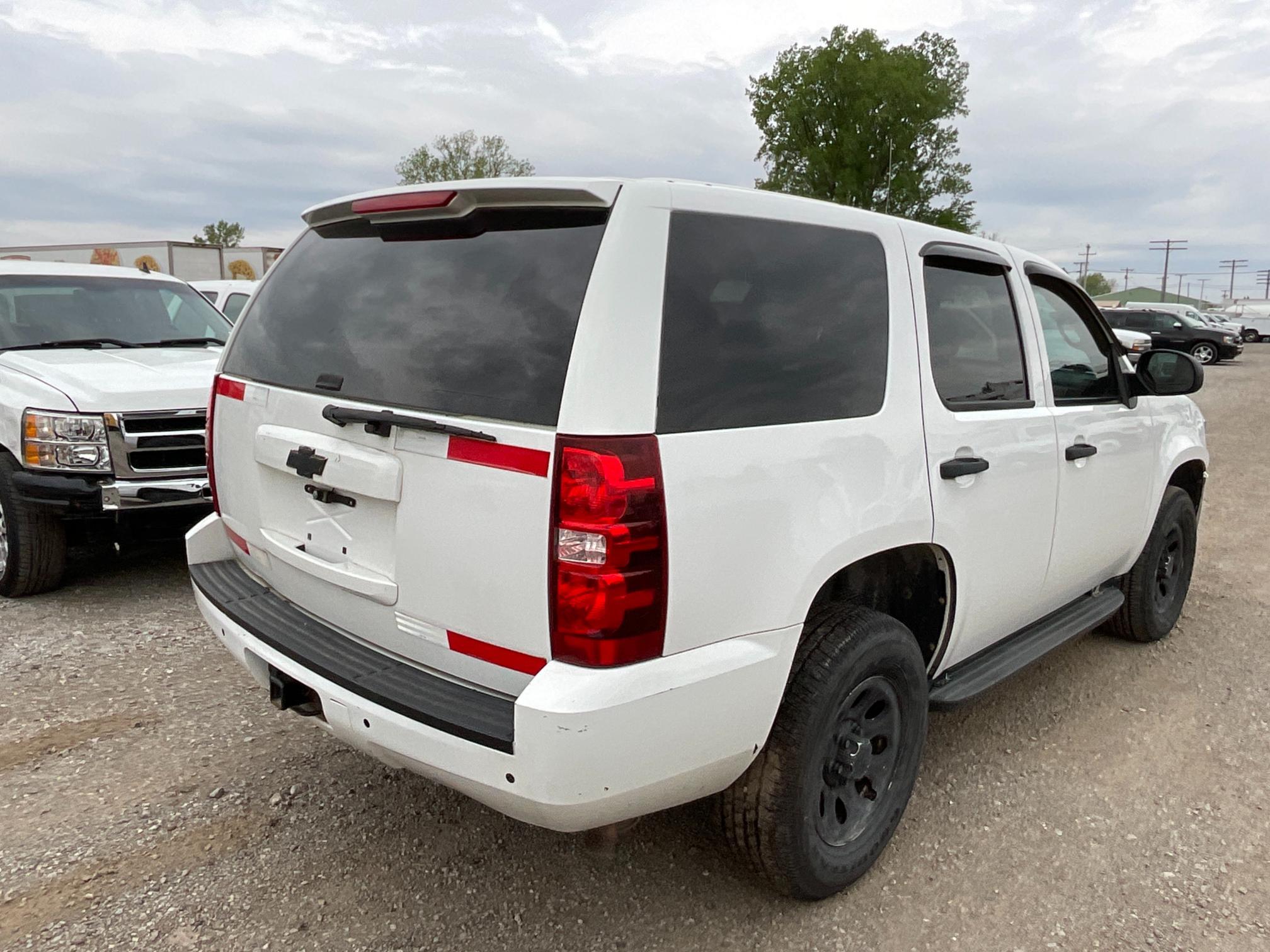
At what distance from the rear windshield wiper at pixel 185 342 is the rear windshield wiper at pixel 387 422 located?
4156 mm

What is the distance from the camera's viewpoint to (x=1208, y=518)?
24.6ft

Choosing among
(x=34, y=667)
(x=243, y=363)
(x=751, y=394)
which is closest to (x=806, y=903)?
(x=751, y=394)

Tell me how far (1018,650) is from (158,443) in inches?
164

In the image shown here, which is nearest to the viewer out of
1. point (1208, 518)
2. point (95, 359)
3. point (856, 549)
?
point (856, 549)

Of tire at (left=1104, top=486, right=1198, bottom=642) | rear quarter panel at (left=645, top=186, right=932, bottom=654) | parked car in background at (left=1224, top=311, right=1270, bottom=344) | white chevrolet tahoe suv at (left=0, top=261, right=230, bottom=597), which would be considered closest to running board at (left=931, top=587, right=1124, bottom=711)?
tire at (left=1104, top=486, right=1198, bottom=642)

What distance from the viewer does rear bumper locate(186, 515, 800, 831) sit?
1870 millimetres

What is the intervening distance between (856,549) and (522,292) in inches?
41.8

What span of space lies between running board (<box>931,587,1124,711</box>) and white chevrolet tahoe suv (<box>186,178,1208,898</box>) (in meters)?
0.02

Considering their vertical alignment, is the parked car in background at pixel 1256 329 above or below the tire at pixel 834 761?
above

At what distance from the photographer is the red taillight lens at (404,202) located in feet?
7.39

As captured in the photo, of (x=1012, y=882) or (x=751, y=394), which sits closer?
(x=751, y=394)

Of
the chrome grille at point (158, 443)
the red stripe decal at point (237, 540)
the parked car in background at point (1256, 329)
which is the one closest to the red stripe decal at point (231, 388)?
the red stripe decal at point (237, 540)

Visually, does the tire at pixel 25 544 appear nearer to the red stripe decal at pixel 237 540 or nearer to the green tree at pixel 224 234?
the red stripe decal at pixel 237 540

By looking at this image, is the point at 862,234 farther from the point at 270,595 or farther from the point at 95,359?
the point at 95,359
